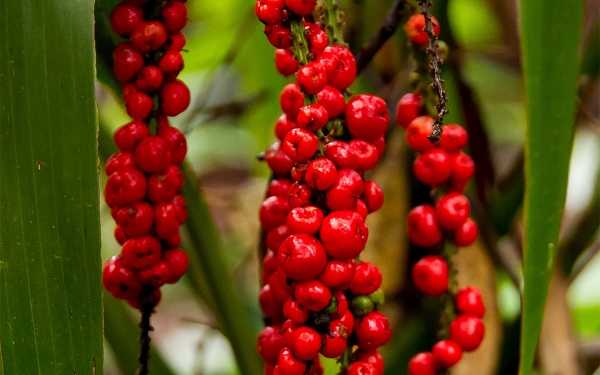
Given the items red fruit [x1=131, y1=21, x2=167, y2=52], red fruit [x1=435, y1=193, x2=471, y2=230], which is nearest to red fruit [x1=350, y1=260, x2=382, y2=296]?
red fruit [x1=435, y1=193, x2=471, y2=230]

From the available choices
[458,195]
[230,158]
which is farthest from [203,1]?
[458,195]

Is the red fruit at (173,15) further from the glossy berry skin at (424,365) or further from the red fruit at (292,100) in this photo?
the glossy berry skin at (424,365)

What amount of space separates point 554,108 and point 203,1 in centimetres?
108

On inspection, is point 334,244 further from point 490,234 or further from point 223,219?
point 223,219

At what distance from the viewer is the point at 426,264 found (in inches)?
19.3

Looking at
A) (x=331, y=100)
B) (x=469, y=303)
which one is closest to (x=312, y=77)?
(x=331, y=100)

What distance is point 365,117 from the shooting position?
410mm

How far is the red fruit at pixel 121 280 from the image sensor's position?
1.47ft

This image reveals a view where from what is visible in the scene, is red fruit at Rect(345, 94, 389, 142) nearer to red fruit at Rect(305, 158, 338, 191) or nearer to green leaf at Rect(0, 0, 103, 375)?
red fruit at Rect(305, 158, 338, 191)

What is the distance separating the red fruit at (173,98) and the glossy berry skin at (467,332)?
285 millimetres

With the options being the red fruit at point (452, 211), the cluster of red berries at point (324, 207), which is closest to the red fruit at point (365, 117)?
A: the cluster of red berries at point (324, 207)

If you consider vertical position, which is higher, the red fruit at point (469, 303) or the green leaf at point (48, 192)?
the green leaf at point (48, 192)

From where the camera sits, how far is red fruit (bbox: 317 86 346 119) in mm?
404

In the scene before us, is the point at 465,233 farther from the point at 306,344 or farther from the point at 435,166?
the point at 306,344
